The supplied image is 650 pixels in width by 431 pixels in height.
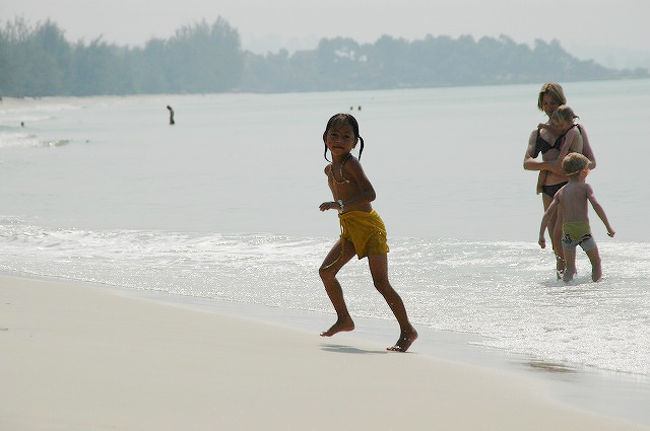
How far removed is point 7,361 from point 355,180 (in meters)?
2.25

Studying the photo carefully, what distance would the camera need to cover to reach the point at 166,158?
31.5 meters

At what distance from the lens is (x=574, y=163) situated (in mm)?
7887

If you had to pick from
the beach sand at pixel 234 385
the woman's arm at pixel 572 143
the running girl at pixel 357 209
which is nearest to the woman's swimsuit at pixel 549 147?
the woman's arm at pixel 572 143

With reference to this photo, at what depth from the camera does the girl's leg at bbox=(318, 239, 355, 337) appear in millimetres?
5895

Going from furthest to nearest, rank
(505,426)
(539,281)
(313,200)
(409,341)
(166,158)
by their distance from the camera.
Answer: (166,158) < (313,200) < (539,281) < (409,341) < (505,426)

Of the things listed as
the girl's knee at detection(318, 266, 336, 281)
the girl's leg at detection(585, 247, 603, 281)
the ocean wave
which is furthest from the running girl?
the girl's leg at detection(585, 247, 603, 281)

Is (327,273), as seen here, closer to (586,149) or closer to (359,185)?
(359,185)

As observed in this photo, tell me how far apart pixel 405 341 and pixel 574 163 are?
2.87 meters

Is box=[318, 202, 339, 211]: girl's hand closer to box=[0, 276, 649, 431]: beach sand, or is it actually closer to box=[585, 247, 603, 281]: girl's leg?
box=[0, 276, 649, 431]: beach sand

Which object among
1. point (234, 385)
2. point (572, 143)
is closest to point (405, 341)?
point (234, 385)

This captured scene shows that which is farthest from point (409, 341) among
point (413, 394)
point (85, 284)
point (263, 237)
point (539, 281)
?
point (263, 237)

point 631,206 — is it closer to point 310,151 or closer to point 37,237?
point 37,237

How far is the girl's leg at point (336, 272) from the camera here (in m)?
5.89

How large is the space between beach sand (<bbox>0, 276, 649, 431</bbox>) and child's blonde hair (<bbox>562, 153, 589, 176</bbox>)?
2.87 meters
